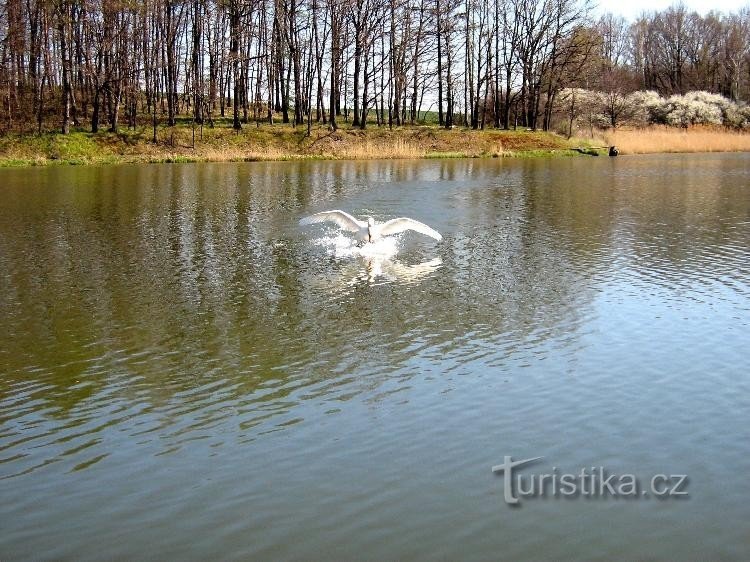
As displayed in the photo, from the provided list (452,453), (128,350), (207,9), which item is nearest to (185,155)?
(207,9)

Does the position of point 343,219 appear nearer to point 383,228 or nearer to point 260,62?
point 383,228

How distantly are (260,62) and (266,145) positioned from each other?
438 inches

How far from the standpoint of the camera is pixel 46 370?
382 inches

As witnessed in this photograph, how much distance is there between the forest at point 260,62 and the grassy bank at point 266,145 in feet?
4.19

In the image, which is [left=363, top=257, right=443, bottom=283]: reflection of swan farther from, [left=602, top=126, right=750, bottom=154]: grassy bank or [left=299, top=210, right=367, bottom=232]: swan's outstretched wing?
[left=602, top=126, right=750, bottom=154]: grassy bank

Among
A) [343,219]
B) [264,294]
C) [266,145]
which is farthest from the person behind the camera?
[266,145]

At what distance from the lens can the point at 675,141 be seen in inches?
2146

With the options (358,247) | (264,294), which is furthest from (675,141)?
(264,294)

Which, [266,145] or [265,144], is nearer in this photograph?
[266,145]

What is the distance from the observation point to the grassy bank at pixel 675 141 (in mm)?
53281

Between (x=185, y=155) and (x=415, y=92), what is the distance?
20.5 meters

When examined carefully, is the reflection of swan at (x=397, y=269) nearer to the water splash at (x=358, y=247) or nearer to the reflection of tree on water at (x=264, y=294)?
the reflection of tree on water at (x=264, y=294)

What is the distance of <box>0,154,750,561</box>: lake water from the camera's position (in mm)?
6094

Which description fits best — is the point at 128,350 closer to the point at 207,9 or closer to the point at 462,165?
the point at 462,165
